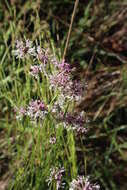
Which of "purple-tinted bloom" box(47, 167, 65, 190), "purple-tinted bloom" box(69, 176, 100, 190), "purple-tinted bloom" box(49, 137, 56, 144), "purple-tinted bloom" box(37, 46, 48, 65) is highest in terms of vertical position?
"purple-tinted bloom" box(37, 46, 48, 65)

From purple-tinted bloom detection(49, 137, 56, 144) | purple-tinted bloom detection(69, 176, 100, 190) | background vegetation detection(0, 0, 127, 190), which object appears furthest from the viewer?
background vegetation detection(0, 0, 127, 190)

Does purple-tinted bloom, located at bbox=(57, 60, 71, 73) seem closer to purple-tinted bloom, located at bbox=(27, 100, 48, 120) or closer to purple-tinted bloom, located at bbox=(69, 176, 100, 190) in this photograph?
purple-tinted bloom, located at bbox=(27, 100, 48, 120)

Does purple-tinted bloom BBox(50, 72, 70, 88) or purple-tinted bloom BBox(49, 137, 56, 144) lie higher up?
purple-tinted bloom BBox(50, 72, 70, 88)

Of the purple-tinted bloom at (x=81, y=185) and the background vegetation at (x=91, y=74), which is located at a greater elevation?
the background vegetation at (x=91, y=74)

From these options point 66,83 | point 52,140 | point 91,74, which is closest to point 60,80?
point 66,83

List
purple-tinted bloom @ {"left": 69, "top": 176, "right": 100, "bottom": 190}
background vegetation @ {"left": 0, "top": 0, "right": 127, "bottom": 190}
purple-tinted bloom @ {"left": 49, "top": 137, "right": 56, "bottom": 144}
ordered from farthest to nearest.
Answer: background vegetation @ {"left": 0, "top": 0, "right": 127, "bottom": 190} → purple-tinted bloom @ {"left": 49, "top": 137, "right": 56, "bottom": 144} → purple-tinted bloom @ {"left": 69, "top": 176, "right": 100, "bottom": 190}

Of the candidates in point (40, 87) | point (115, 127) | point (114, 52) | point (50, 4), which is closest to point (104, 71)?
point (114, 52)

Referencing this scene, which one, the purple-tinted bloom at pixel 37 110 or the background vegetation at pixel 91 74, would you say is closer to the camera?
the purple-tinted bloom at pixel 37 110

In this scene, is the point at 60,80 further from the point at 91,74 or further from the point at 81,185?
the point at 91,74

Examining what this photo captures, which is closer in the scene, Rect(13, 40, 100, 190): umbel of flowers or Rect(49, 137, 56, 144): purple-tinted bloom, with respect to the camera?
Rect(13, 40, 100, 190): umbel of flowers

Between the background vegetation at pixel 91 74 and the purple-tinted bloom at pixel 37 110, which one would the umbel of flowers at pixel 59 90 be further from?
the background vegetation at pixel 91 74

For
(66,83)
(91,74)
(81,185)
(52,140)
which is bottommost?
(81,185)

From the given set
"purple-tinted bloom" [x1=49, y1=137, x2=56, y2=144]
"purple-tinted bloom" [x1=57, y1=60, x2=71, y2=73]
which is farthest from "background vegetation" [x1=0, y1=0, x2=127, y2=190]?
"purple-tinted bloom" [x1=57, y1=60, x2=71, y2=73]

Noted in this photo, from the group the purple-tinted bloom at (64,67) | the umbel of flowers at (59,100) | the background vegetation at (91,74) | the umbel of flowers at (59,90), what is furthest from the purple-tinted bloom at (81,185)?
the background vegetation at (91,74)
